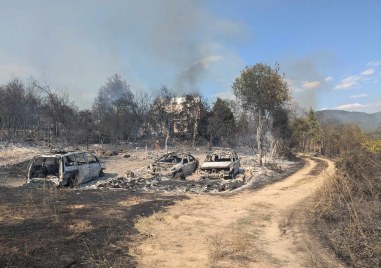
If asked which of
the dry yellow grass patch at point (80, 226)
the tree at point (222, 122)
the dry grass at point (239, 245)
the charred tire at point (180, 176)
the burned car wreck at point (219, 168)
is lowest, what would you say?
the dry grass at point (239, 245)

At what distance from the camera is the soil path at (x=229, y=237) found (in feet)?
23.3

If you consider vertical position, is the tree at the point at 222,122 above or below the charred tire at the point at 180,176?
above

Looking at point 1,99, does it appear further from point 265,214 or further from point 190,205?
point 265,214

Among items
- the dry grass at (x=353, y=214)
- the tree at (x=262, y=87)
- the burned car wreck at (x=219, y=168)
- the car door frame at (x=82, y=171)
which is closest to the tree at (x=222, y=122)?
the tree at (x=262, y=87)

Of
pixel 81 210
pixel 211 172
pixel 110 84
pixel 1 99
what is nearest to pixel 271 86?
pixel 211 172

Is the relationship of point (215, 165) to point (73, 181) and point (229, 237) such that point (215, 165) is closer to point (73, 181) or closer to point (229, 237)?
point (73, 181)

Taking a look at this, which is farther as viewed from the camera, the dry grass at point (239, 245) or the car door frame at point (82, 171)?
the car door frame at point (82, 171)

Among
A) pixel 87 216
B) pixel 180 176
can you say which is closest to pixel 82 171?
pixel 180 176

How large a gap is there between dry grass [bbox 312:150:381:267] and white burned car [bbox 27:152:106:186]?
33.7ft

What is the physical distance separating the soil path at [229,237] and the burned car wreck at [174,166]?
6220mm

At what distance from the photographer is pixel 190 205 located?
1273 cm

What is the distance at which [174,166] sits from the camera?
66.0 feet

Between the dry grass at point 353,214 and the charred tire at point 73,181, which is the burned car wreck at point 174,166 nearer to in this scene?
the charred tire at point 73,181

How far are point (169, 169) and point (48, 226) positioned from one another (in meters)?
11.5
